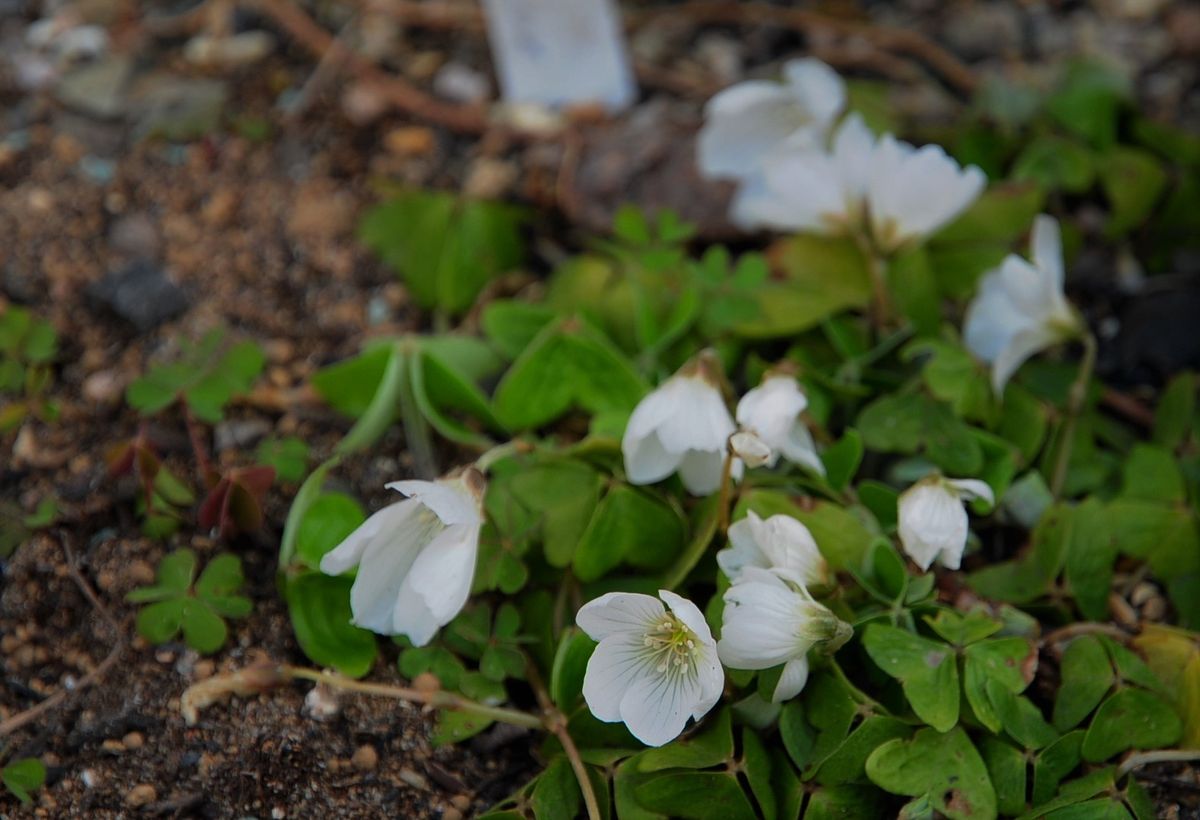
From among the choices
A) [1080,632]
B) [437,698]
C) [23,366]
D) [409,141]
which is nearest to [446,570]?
[437,698]

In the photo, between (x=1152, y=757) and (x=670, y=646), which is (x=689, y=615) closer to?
(x=670, y=646)

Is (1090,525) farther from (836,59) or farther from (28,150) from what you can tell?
(28,150)

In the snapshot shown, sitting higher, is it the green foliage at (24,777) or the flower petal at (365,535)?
the flower petal at (365,535)

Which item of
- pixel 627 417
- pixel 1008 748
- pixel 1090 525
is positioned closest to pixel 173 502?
pixel 627 417

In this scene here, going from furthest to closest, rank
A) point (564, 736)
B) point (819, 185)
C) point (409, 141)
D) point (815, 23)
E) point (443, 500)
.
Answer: point (815, 23) → point (409, 141) → point (819, 185) → point (564, 736) → point (443, 500)

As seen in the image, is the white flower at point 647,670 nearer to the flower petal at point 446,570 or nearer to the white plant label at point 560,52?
the flower petal at point 446,570

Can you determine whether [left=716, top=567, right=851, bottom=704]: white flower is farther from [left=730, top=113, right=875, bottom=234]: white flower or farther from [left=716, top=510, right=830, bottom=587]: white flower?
[left=730, top=113, right=875, bottom=234]: white flower

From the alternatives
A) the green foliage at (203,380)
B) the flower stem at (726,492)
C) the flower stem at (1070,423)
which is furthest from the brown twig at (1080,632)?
the green foliage at (203,380)
